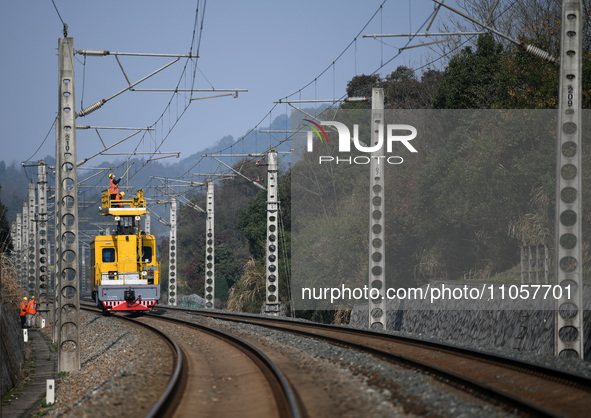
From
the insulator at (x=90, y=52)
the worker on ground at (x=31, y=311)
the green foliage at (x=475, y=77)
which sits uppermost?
the green foliage at (x=475, y=77)

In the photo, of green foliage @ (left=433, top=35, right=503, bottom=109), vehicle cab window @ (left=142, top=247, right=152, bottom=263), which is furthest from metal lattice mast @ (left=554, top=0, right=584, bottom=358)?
green foliage @ (left=433, top=35, right=503, bottom=109)

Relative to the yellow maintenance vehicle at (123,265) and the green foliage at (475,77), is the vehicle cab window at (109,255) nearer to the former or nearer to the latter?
the yellow maintenance vehicle at (123,265)

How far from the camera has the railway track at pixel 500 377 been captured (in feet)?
33.4

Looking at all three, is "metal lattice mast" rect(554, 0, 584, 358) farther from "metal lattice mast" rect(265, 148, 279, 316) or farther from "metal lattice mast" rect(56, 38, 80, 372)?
"metal lattice mast" rect(265, 148, 279, 316)

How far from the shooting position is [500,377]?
12781 millimetres

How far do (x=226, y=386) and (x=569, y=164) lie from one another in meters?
9.29

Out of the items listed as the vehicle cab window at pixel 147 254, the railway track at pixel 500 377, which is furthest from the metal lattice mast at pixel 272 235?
the railway track at pixel 500 377

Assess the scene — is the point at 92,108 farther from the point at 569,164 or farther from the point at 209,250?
the point at 209,250

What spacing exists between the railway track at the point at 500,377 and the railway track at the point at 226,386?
2.64 metres

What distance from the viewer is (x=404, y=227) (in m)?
49.3

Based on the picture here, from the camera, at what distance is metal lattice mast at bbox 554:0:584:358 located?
16891 mm

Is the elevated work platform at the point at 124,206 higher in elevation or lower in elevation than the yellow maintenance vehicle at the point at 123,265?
higher

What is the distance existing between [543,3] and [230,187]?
81132 millimetres

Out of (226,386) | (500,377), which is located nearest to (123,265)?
(226,386)
